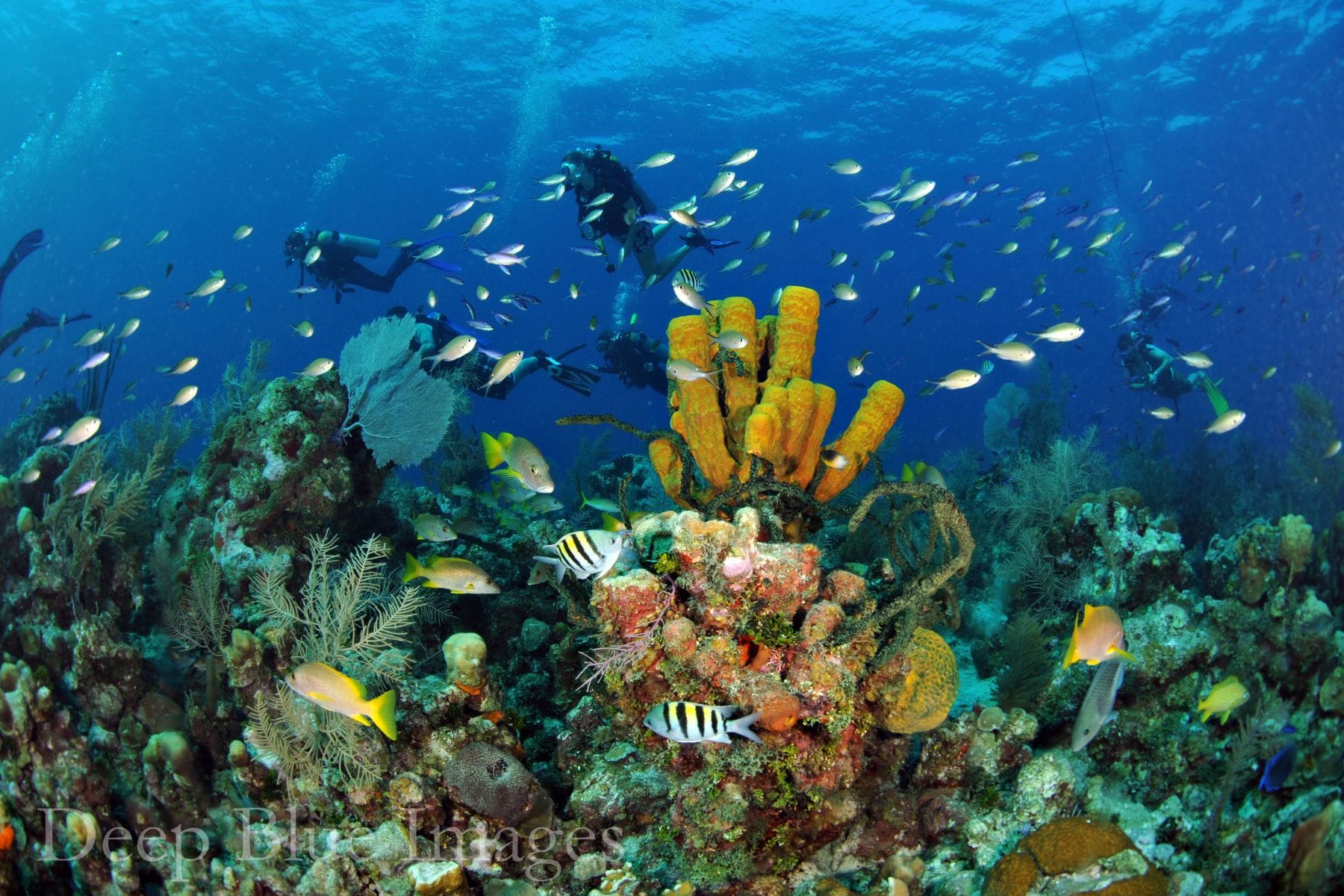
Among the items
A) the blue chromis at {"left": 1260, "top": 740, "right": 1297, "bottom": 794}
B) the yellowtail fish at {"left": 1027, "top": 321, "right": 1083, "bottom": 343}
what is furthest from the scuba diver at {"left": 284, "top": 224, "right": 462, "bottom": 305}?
the blue chromis at {"left": 1260, "top": 740, "right": 1297, "bottom": 794}

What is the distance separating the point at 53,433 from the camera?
640cm

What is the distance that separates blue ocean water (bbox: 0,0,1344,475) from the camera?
30922 millimetres

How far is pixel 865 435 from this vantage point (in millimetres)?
4250

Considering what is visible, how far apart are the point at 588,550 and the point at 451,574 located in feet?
4.28

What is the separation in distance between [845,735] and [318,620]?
3.05 metres

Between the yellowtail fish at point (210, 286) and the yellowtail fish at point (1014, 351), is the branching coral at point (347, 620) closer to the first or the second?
the yellowtail fish at point (1014, 351)

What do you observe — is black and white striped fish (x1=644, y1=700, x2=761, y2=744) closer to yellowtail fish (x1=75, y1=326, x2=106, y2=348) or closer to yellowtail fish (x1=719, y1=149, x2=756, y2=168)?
yellowtail fish (x1=719, y1=149, x2=756, y2=168)

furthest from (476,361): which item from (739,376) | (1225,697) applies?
(1225,697)

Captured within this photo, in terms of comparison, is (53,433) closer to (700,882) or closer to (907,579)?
(700,882)

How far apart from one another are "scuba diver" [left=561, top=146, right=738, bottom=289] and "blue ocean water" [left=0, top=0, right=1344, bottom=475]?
479cm

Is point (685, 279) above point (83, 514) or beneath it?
above

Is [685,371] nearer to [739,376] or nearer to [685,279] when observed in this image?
[739,376]

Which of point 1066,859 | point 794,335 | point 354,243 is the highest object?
point 794,335

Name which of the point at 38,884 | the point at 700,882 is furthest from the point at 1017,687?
the point at 38,884
